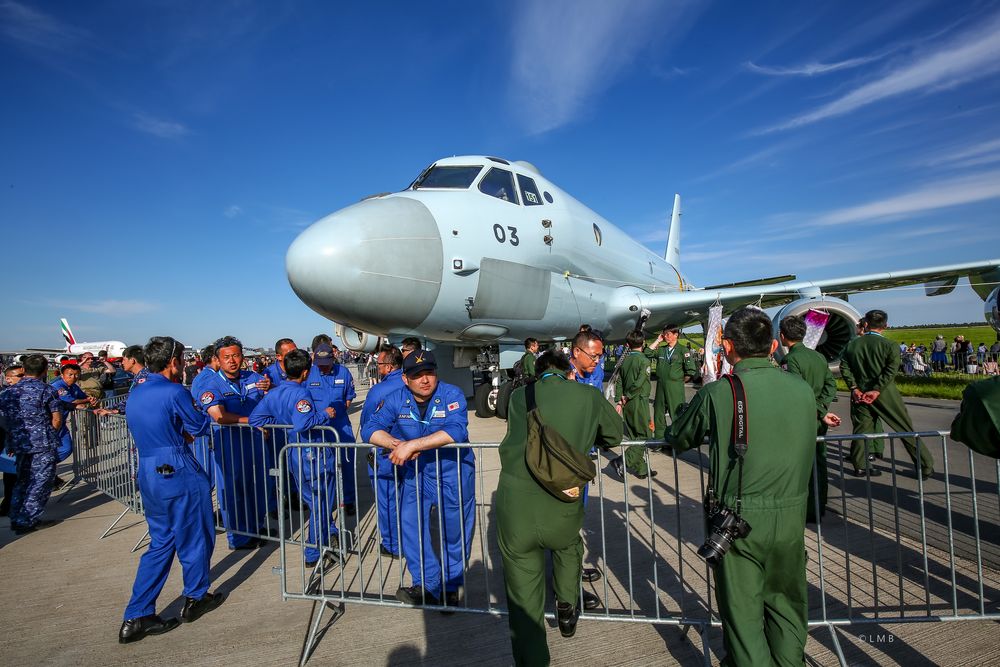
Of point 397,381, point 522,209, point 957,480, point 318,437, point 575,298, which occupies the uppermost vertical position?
point 522,209

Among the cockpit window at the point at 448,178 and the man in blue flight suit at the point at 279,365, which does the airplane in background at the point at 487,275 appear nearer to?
the cockpit window at the point at 448,178

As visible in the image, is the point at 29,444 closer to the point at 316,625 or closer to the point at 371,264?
the point at 371,264

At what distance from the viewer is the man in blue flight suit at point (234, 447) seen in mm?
5039

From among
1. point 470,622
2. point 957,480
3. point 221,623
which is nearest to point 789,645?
point 470,622

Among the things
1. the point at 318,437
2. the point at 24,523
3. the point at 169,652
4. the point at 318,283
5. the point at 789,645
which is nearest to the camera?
the point at 789,645

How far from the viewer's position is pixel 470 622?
340 centimetres

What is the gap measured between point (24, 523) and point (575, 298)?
342 inches

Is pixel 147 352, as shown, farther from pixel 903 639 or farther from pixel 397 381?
pixel 903 639

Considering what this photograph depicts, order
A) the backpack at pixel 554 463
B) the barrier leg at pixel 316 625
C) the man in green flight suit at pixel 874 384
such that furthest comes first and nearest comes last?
the man in green flight suit at pixel 874 384 → the barrier leg at pixel 316 625 → the backpack at pixel 554 463

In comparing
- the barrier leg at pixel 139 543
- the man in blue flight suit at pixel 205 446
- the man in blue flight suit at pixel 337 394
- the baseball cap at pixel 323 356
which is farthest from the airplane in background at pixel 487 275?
the barrier leg at pixel 139 543

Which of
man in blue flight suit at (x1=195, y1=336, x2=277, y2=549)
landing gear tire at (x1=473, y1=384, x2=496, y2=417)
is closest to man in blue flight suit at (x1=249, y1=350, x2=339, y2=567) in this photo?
man in blue flight suit at (x1=195, y1=336, x2=277, y2=549)

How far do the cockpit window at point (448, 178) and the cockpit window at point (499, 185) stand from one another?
20cm

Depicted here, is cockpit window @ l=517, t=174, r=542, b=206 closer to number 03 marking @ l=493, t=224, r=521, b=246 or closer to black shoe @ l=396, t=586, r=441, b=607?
number 03 marking @ l=493, t=224, r=521, b=246

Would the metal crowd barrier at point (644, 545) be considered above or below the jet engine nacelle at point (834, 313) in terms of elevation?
below
